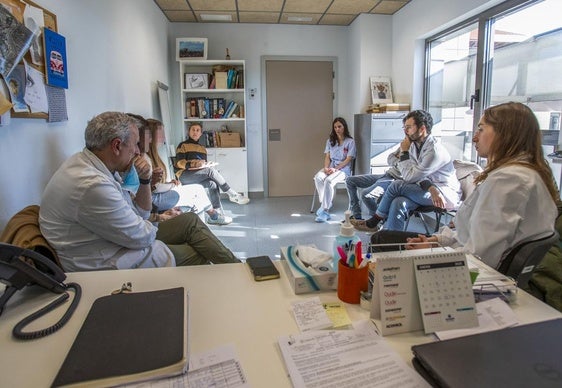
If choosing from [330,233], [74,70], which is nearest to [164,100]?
[74,70]

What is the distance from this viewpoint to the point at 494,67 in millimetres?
3441

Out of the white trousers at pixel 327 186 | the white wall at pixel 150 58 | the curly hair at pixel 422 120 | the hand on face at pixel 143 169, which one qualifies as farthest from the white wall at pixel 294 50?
the hand on face at pixel 143 169

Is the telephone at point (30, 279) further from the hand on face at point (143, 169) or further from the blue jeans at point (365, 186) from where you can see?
the blue jeans at point (365, 186)

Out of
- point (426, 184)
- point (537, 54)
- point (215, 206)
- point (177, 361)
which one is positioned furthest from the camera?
point (215, 206)

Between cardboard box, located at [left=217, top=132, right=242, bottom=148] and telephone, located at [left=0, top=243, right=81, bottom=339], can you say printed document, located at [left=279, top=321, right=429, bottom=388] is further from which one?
cardboard box, located at [left=217, top=132, right=242, bottom=148]

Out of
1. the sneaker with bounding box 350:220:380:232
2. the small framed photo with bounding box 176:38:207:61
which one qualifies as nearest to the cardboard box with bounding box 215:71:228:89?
the small framed photo with bounding box 176:38:207:61

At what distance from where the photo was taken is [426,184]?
10.5 feet

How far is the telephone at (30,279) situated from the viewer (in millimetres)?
926

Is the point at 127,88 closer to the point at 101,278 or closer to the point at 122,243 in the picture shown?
the point at 122,243

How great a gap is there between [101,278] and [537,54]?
3.45 metres

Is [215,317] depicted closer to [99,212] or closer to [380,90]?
[99,212]

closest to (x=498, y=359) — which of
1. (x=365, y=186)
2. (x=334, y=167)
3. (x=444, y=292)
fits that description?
(x=444, y=292)

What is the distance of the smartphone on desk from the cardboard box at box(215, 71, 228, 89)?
433 centimetres

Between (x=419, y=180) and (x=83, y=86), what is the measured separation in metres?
2.73
